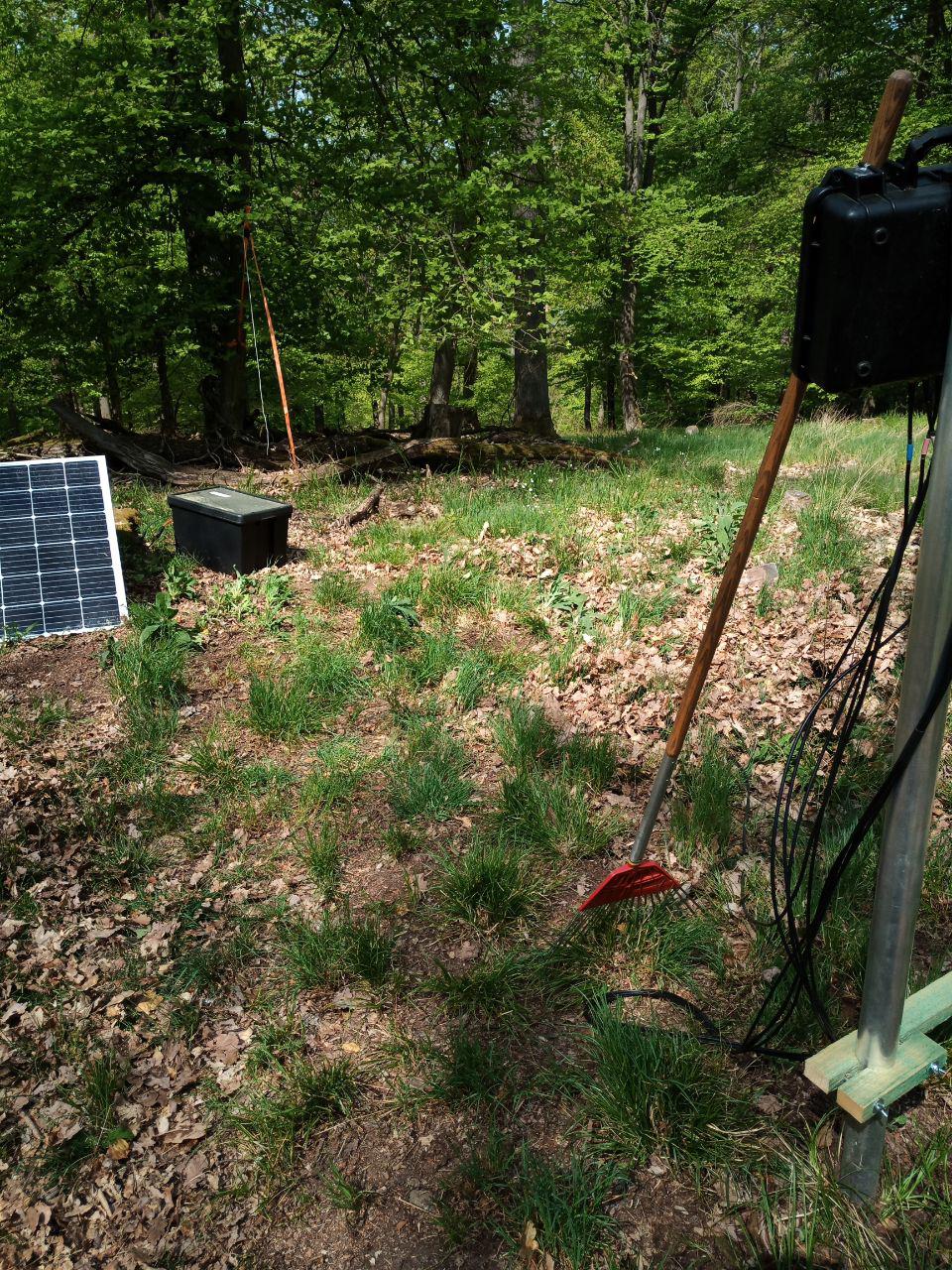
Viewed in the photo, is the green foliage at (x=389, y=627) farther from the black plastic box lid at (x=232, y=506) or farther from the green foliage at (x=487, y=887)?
the green foliage at (x=487, y=887)

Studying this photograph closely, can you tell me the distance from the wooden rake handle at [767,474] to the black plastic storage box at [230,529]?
414 cm

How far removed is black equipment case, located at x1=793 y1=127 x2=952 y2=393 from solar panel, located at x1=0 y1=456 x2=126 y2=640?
4732 mm

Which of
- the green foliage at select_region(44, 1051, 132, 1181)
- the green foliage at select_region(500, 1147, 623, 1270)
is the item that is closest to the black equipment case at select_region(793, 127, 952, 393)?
the green foliage at select_region(500, 1147, 623, 1270)

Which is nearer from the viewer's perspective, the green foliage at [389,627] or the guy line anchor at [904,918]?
the guy line anchor at [904,918]

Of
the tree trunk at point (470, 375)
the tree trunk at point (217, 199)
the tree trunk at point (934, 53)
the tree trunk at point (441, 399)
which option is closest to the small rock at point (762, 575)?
the tree trunk at point (441, 399)

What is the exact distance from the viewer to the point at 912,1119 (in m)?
2.26

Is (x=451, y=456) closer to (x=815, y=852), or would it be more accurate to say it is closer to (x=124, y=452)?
(x=124, y=452)

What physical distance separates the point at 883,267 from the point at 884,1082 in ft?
5.80

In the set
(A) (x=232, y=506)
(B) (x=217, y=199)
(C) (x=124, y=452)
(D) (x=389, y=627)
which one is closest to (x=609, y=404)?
(B) (x=217, y=199)

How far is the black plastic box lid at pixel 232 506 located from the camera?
564 cm

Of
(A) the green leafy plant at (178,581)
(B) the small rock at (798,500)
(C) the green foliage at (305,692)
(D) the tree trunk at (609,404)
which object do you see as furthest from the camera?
(D) the tree trunk at (609,404)

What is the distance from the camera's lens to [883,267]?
145 centimetres

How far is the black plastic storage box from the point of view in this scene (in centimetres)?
570

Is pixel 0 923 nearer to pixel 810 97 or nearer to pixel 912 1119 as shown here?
pixel 912 1119
